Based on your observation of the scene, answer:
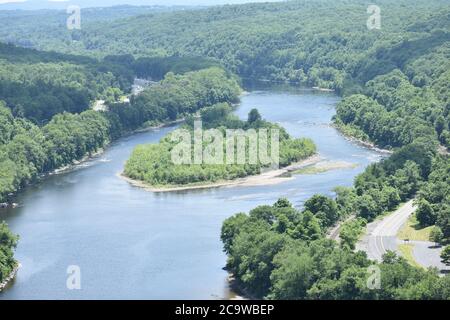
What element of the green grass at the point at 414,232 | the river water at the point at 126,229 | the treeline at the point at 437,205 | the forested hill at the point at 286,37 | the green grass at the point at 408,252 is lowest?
the river water at the point at 126,229

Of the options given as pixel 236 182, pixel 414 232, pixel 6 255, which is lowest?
pixel 236 182

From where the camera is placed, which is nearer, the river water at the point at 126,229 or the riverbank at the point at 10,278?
the river water at the point at 126,229

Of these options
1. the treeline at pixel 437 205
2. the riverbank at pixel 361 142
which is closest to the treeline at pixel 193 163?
the riverbank at pixel 361 142

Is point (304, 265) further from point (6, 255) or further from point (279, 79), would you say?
point (279, 79)

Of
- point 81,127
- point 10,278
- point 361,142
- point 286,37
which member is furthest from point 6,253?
point 286,37

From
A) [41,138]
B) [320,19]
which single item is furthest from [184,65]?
[41,138]

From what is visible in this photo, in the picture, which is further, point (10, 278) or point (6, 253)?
point (6, 253)

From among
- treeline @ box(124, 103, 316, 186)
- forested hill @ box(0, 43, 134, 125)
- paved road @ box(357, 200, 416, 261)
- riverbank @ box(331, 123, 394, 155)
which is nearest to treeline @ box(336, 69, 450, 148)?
riverbank @ box(331, 123, 394, 155)

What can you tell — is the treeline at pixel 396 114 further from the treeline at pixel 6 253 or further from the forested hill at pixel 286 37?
the treeline at pixel 6 253
